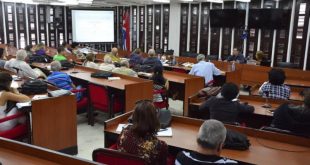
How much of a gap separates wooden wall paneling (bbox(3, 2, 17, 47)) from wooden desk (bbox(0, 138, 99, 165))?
12159mm

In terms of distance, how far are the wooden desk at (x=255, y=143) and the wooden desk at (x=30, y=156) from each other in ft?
2.56

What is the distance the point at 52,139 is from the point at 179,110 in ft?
11.1

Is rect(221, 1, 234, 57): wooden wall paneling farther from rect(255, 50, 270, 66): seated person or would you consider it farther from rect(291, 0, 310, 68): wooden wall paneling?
rect(291, 0, 310, 68): wooden wall paneling

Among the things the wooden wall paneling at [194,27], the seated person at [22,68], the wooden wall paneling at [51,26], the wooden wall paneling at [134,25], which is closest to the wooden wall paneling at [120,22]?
the wooden wall paneling at [134,25]

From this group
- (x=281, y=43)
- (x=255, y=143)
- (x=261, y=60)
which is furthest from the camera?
(x=281, y=43)

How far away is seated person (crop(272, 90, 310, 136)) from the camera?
3109 millimetres

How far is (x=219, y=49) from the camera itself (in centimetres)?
1166

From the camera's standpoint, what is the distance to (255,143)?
9.62 feet

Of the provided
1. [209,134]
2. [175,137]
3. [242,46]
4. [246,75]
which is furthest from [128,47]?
[209,134]

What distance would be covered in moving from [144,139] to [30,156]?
93 centimetres

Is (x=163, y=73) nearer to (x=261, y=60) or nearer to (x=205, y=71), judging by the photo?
(x=205, y=71)

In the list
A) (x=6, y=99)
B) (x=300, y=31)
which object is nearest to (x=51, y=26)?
(x=300, y=31)

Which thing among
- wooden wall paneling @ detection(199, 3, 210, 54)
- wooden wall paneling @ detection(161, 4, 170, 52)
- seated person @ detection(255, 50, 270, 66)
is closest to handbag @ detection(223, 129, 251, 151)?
seated person @ detection(255, 50, 270, 66)

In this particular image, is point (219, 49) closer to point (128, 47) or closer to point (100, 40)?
point (128, 47)
